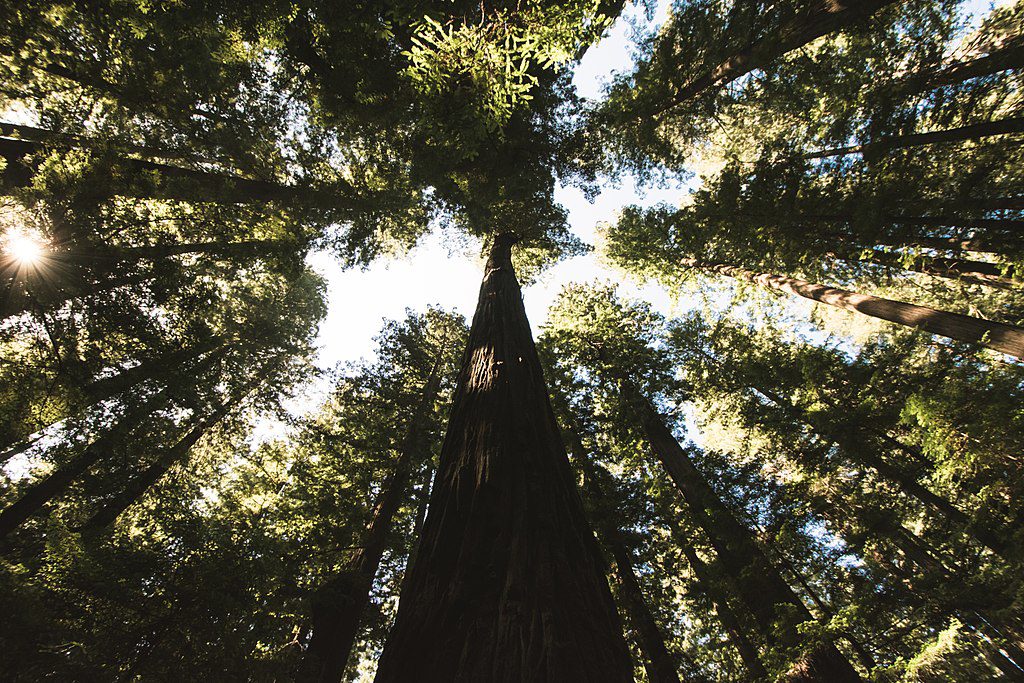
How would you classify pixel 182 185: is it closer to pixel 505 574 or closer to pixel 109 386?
pixel 109 386

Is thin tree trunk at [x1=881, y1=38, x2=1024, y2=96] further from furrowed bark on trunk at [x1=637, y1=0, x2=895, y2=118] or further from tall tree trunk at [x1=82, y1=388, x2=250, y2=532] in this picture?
tall tree trunk at [x1=82, y1=388, x2=250, y2=532]

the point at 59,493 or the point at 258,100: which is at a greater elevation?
the point at 258,100

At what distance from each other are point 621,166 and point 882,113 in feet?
19.7

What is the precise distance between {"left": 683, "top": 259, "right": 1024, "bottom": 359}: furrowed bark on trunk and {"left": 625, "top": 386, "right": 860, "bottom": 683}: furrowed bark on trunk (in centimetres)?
465

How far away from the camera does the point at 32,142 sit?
639 centimetres

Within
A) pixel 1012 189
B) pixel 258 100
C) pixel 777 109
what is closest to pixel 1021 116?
pixel 1012 189

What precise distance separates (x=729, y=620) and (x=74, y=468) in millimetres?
14253

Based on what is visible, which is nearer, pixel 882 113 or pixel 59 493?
pixel 882 113

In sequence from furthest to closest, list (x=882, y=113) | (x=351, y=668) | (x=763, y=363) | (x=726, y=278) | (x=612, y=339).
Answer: (x=726, y=278), (x=612, y=339), (x=351, y=668), (x=763, y=363), (x=882, y=113)

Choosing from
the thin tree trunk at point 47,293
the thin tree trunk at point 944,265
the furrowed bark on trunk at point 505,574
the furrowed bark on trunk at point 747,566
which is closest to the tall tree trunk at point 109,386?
the thin tree trunk at point 47,293

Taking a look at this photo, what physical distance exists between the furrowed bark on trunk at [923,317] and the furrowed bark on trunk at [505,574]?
7717 millimetres

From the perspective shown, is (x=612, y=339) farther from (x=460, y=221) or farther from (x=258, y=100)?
(x=258, y=100)

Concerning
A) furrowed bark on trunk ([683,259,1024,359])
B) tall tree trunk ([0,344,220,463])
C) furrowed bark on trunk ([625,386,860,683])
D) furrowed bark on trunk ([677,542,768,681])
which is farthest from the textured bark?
tall tree trunk ([0,344,220,463])

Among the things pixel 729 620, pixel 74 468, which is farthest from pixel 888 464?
pixel 74 468
